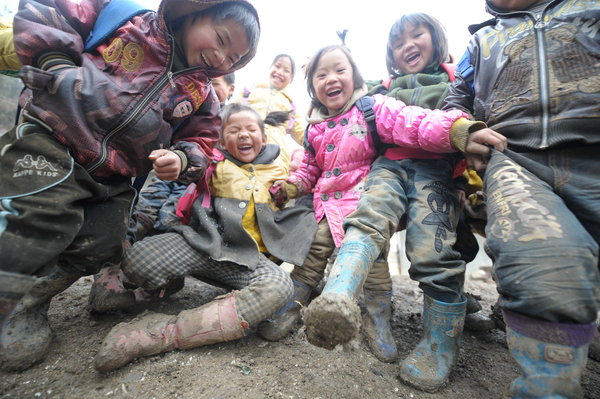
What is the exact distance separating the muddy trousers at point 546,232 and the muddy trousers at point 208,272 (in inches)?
34.9

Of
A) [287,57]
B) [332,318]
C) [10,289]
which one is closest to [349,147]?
[332,318]

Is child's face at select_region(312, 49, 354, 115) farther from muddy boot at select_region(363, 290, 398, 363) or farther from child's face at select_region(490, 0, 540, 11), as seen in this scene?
muddy boot at select_region(363, 290, 398, 363)

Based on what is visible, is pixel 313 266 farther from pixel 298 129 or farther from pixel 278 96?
pixel 278 96

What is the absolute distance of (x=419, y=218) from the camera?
145 cm

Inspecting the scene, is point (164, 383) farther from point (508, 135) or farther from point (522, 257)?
point (508, 135)

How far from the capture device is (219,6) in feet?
4.53

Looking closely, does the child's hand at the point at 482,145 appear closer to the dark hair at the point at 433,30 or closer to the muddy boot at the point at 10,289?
the dark hair at the point at 433,30

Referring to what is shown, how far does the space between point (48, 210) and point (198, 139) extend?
741 mm

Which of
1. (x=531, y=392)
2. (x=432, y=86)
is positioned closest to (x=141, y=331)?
(x=531, y=392)

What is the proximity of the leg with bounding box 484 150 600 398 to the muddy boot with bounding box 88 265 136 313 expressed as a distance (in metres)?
1.57

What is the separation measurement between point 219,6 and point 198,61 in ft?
0.86

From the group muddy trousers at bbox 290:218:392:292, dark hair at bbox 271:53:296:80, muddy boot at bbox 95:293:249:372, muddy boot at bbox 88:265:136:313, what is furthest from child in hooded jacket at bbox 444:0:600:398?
dark hair at bbox 271:53:296:80

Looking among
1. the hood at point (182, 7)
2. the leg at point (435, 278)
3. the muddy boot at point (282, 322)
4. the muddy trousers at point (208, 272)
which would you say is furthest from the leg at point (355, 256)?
the hood at point (182, 7)

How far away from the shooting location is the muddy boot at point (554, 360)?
0.75 meters
